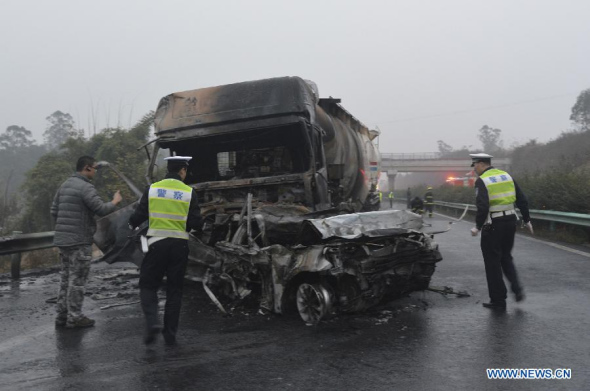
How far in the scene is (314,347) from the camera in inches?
167

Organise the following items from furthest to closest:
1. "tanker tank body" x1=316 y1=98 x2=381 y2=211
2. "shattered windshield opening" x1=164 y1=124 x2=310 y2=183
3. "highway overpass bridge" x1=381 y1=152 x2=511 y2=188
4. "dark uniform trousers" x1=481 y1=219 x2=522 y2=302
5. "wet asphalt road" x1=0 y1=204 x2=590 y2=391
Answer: "highway overpass bridge" x1=381 y1=152 x2=511 y2=188
"tanker tank body" x1=316 y1=98 x2=381 y2=211
"shattered windshield opening" x1=164 y1=124 x2=310 y2=183
"dark uniform trousers" x1=481 y1=219 x2=522 y2=302
"wet asphalt road" x1=0 y1=204 x2=590 y2=391

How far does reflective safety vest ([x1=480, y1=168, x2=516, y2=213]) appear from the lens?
225 inches

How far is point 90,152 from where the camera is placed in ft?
82.8

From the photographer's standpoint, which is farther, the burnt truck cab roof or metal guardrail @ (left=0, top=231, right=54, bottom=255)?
metal guardrail @ (left=0, top=231, right=54, bottom=255)

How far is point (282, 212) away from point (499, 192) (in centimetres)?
251

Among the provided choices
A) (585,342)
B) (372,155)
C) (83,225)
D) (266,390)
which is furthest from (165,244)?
(372,155)

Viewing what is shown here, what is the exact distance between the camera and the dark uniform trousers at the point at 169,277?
448 centimetres

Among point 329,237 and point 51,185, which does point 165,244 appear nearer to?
point 329,237

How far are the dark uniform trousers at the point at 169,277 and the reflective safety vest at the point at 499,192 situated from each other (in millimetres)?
3476

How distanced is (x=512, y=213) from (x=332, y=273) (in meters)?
2.43

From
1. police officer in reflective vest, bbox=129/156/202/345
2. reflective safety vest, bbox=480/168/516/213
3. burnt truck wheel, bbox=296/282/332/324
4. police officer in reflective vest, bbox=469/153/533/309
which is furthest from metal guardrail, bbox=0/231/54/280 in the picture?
reflective safety vest, bbox=480/168/516/213

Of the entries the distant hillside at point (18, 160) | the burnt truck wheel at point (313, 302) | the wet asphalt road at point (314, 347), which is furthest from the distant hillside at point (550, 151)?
the distant hillside at point (18, 160)

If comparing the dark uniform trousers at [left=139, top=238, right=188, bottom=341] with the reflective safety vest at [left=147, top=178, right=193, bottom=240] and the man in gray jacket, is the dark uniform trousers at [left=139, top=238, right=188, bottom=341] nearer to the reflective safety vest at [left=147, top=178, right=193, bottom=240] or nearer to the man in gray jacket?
the reflective safety vest at [left=147, top=178, right=193, bottom=240]

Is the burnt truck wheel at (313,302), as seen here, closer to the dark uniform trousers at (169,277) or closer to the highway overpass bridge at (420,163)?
the dark uniform trousers at (169,277)
